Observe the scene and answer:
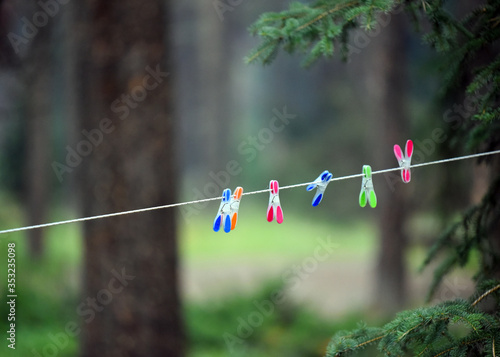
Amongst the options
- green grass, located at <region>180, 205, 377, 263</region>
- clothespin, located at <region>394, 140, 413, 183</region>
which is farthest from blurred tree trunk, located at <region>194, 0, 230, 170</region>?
clothespin, located at <region>394, 140, 413, 183</region>

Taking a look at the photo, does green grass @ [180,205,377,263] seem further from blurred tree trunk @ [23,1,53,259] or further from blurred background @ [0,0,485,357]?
blurred tree trunk @ [23,1,53,259]

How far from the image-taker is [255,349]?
6.76m

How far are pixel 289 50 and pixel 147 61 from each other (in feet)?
7.13

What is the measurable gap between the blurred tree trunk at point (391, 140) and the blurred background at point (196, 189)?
28mm

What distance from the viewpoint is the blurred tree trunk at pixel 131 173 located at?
4301 millimetres

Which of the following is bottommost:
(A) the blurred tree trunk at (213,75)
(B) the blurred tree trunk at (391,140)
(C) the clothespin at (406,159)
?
(C) the clothespin at (406,159)

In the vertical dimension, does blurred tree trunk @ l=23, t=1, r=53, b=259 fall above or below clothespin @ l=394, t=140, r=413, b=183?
above

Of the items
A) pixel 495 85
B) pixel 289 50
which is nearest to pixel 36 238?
pixel 289 50

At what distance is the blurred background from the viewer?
435 cm

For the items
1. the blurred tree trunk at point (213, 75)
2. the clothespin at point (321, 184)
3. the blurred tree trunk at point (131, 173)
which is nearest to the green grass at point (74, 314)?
the blurred tree trunk at point (131, 173)

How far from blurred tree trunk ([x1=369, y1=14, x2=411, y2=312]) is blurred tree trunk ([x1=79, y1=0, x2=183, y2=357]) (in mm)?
4042

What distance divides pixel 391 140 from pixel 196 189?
48.8 feet

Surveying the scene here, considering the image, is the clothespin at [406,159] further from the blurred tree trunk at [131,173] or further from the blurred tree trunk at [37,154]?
the blurred tree trunk at [37,154]

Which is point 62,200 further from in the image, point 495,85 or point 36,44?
point 495,85
